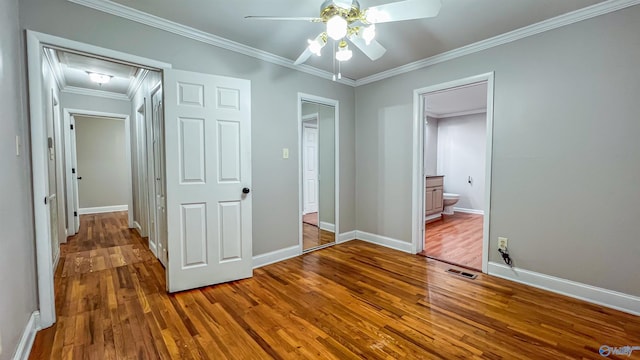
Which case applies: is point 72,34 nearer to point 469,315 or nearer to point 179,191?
point 179,191

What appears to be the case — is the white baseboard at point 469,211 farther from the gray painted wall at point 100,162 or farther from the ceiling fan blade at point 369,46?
the gray painted wall at point 100,162

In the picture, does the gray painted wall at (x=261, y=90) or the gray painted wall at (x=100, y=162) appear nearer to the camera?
the gray painted wall at (x=261, y=90)

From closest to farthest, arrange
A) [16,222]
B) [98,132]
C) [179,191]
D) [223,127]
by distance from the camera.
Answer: [16,222], [179,191], [223,127], [98,132]

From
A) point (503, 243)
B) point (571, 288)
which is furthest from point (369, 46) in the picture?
point (571, 288)

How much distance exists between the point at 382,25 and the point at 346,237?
2864mm

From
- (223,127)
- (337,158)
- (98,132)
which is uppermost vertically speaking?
(98,132)

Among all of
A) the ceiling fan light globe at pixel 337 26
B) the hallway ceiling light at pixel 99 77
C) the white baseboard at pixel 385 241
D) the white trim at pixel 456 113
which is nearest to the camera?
the ceiling fan light globe at pixel 337 26

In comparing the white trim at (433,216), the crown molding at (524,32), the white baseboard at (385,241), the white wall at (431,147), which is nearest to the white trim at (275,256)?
the white baseboard at (385,241)

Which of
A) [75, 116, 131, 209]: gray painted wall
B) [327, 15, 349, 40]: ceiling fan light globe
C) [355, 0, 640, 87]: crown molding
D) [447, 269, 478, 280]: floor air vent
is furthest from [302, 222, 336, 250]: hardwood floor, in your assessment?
[75, 116, 131, 209]: gray painted wall

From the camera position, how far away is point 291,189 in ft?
11.4

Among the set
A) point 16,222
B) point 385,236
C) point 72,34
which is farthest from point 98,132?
point 385,236

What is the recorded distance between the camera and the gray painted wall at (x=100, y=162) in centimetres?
652

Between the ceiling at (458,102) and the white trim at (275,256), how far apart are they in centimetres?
321

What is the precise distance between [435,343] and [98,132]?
8180 mm
